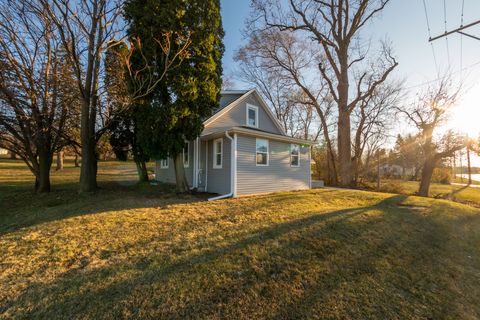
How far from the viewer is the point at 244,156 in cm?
919

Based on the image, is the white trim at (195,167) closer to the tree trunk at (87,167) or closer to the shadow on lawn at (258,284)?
the tree trunk at (87,167)

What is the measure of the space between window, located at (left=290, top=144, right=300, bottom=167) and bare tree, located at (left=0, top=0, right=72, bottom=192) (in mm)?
10305

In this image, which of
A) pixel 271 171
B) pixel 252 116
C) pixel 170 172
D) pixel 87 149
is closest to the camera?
pixel 87 149

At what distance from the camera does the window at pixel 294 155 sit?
458 inches

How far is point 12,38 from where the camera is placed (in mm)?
7594

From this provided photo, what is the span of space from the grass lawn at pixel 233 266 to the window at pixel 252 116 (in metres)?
7.98

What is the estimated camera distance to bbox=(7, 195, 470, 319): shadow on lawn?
2.37 meters

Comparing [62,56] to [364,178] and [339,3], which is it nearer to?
[339,3]

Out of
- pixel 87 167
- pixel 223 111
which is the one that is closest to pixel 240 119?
pixel 223 111

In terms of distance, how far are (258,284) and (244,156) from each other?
21.7 feet

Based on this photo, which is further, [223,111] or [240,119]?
[240,119]

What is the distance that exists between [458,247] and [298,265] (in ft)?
13.7

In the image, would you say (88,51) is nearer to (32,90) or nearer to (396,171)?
(32,90)

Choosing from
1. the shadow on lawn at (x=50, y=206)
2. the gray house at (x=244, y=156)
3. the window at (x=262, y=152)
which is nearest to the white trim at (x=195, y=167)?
the gray house at (x=244, y=156)
